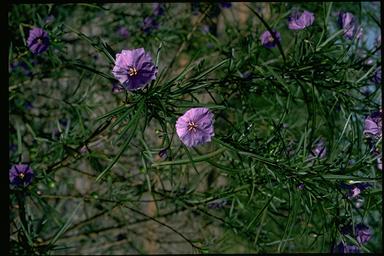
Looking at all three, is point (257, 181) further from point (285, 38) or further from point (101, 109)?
point (285, 38)

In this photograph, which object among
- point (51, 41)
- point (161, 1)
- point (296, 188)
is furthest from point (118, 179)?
point (296, 188)

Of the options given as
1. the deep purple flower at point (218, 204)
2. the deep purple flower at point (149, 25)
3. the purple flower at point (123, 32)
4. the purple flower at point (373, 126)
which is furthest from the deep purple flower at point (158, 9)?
the purple flower at point (373, 126)

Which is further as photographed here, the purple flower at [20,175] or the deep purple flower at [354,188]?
the purple flower at [20,175]

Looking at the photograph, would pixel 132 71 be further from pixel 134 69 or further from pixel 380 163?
pixel 380 163

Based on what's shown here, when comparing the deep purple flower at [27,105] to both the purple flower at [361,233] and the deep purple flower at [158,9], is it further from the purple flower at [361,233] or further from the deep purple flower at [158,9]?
the purple flower at [361,233]

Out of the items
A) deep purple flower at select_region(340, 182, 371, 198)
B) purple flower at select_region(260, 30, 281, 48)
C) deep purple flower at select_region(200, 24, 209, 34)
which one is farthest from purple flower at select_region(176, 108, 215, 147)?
deep purple flower at select_region(200, 24, 209, 34)

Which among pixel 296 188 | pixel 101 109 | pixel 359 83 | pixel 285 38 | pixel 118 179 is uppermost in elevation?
pixel 285 38

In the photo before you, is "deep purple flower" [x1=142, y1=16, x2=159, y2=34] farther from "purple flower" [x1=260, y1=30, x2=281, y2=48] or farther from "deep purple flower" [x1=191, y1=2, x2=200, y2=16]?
"purple flower" [x1=260, y1=30, x2=281, y2=48]
